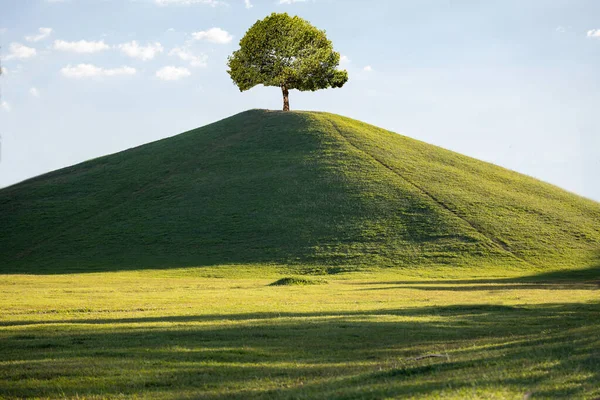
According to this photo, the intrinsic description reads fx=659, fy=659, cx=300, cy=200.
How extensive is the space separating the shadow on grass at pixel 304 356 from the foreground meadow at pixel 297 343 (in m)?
0.05

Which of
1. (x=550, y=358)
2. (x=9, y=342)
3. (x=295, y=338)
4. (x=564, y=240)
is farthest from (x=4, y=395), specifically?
(x=564, y=240)

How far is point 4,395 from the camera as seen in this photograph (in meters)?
13.1

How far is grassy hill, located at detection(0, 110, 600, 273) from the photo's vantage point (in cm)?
6241

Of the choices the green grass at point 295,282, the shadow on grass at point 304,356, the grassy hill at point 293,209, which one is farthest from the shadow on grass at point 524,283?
the shadow on grass at point 304,356

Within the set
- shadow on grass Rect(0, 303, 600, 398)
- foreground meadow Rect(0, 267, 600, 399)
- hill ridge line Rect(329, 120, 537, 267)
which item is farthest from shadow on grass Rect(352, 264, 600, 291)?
shadow on grass Rect(0, 303, 600, 398)

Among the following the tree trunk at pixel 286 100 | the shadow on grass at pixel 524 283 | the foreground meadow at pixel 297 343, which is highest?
the tree trunk at pixel 286 100

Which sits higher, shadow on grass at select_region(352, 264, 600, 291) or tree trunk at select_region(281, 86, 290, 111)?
tree trunk at select_region(281, 86, 290, 111)

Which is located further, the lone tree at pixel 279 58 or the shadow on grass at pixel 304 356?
the lone tree at pixel 279 58

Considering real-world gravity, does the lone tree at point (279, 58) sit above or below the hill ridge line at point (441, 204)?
above

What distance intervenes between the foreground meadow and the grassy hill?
2299cm

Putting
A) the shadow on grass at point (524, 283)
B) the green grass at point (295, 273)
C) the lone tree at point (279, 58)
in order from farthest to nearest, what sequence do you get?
the lone tree at point (279, 58)
the shadow on grass at point (524, 283)
the green grass at point (295, 273)

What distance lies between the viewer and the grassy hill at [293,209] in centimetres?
6241

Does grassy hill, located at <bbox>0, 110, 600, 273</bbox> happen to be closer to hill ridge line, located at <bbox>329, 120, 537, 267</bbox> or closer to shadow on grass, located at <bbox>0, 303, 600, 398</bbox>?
hill ridge line, located at <bbox>329, 120, 537, 267</bbox>

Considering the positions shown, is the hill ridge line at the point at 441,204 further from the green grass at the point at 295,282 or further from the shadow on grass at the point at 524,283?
the green grass at the point at 295,282
